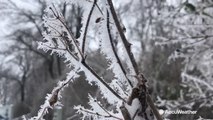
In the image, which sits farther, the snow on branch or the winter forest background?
the winter forest background

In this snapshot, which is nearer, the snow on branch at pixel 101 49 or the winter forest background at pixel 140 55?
the snow on branch at pixel 101 49

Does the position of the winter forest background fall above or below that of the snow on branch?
above

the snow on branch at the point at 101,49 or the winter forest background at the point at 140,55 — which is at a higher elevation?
the winter forest background at the point at 140,55

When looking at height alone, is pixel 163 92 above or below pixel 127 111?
above

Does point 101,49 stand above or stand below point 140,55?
below

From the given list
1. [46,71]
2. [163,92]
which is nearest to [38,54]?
[46,71]

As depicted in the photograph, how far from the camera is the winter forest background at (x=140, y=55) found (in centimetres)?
159

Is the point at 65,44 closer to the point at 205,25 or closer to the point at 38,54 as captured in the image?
the point at 205,25

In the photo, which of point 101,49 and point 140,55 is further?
point 140,55

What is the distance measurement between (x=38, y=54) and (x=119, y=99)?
25.9 meters

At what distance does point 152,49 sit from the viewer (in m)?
11.9

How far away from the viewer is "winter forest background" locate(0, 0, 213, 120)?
5.23 feet

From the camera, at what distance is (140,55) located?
12117 mm

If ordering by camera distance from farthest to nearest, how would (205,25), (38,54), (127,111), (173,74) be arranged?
(38,54) < (173,74) < (205,25) < (127,111)
